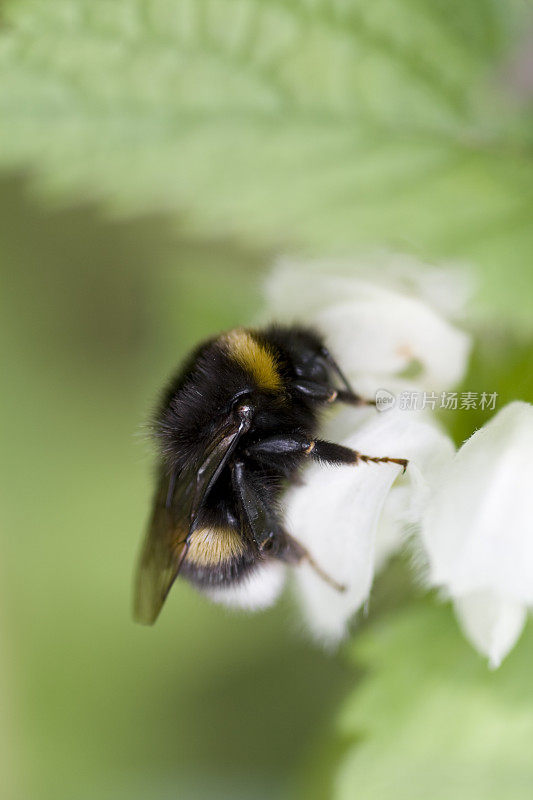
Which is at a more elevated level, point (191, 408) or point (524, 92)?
point (524, 92)

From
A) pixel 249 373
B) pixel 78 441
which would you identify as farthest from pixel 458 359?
pixel 78 441

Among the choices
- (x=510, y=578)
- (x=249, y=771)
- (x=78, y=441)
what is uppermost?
Answer: (x=510, y=578)

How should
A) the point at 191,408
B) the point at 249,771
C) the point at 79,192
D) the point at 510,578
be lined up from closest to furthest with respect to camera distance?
1. the point at 510,578
2. the point at 191,408
3. the point at 79,192
4. the point at 249,771

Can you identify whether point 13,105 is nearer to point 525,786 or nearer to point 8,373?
point 525,786

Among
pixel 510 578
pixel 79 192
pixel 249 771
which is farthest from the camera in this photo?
pixel 249 771

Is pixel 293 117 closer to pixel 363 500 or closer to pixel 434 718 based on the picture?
pixel 363 500

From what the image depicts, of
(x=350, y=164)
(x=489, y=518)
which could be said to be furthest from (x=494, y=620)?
(x=350, y=164)

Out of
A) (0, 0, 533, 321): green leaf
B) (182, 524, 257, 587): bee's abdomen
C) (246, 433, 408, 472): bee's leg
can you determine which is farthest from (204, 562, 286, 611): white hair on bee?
(0, 0, 533, 321): green leaf
